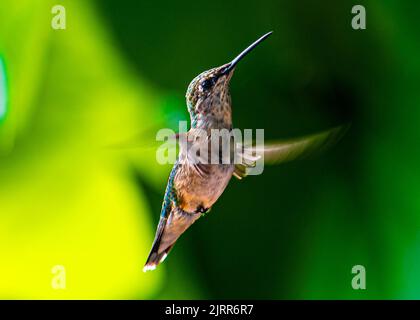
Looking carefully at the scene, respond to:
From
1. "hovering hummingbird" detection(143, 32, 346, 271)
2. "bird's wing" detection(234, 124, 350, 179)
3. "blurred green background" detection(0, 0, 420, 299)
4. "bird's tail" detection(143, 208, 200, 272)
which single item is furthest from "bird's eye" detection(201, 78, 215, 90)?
"blurred green background" detection(0, 0, 420, 299)

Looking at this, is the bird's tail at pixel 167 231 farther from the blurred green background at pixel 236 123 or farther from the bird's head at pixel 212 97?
Answer: the blurred green background at pixel 236 123

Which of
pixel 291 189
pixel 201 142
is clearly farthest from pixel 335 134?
pixel 291 189

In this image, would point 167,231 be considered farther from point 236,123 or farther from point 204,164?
→ point 236,123

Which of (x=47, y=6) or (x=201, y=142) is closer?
(x=201, y=142)

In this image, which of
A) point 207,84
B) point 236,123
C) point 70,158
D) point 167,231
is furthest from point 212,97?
point 70,158
